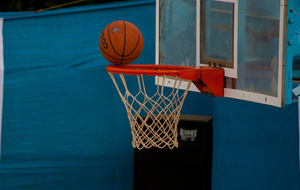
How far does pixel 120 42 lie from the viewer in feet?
11.7

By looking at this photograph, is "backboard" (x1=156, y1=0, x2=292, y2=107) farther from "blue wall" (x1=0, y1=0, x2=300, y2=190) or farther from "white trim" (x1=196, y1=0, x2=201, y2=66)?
"blue wall" (x1=0, y1=0, x2=300, y2=190)

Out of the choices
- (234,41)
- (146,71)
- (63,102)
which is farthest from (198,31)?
(63,102)

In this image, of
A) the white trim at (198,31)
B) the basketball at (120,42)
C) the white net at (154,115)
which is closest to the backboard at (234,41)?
the white trim at (198,31)

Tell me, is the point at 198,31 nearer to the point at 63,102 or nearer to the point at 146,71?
the point at 146,71

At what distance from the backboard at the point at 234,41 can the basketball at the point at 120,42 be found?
61 cm

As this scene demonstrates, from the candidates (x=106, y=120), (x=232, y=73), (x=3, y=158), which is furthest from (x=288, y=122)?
(x=3, y=158)

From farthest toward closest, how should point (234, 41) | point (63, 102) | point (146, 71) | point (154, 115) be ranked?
1. point (63, 102)
2. point (154, 115)
3. point (234, 41)
4. point (146, 71)

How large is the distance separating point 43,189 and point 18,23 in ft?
6.24

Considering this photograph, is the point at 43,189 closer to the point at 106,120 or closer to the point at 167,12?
the point at 106,120

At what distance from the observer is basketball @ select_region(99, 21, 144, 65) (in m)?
3.58

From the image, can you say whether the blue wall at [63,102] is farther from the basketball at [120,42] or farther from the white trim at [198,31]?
the basketball at [120,42]

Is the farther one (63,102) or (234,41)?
(63,102)

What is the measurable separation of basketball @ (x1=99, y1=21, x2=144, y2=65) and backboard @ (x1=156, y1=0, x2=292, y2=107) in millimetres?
607

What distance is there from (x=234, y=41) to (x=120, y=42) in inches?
32.4
